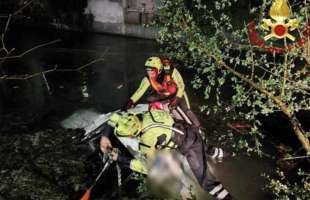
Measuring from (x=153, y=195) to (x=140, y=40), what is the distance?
13521mm

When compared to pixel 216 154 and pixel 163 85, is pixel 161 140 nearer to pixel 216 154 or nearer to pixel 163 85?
pixel 163 85

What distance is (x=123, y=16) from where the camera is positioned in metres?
21.7

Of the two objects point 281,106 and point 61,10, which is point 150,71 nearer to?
point 281,106

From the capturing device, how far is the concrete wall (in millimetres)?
21016

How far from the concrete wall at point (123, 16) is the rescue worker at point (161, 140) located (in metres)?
13.3

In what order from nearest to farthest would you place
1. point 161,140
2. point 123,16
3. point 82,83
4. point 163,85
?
point 161,140 < point 163,85 < point 82,83 < point 123,16

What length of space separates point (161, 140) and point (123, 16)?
15.0m

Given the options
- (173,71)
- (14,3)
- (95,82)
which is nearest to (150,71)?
(173,71)

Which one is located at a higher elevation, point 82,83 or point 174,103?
point 174,103

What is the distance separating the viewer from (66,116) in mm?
13320

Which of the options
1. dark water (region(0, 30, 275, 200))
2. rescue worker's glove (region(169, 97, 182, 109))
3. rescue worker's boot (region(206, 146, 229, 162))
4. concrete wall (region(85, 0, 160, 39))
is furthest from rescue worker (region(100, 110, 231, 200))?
concrete wall (region(85, 0, 160, 39))

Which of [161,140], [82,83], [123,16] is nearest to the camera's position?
[161,140]

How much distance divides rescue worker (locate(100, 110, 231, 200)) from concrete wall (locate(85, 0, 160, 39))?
13275mm

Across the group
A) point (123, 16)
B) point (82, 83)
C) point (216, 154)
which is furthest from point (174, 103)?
point (123, 16)
